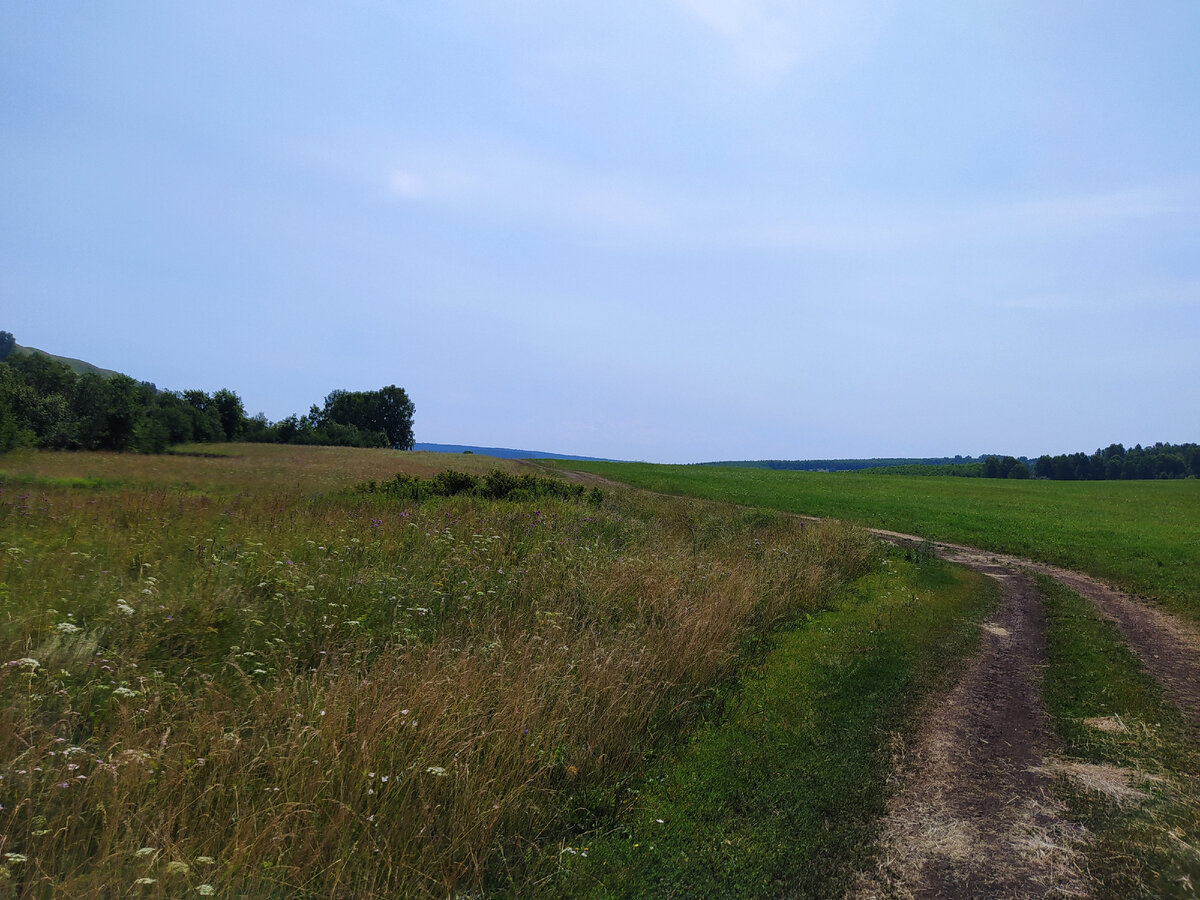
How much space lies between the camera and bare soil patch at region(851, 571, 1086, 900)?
12.2 feet

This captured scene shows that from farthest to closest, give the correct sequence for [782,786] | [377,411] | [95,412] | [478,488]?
[377,411] < [95,412] < [478,488] < [782,786]

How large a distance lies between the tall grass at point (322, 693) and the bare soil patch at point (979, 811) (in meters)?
2.05

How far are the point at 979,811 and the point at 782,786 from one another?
4.73 ft

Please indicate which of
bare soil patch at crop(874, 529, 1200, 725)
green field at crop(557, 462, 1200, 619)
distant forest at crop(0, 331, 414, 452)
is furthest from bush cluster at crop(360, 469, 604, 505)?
distant forest at crop(0, 331, 414, 452)

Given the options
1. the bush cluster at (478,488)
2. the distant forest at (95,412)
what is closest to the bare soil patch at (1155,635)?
the bush cluster at (478,488)

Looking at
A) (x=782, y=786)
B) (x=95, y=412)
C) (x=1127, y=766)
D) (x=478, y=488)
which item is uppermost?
(x=95, y=412)

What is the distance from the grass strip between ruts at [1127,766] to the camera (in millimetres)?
3729

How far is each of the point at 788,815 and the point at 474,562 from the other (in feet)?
18.9

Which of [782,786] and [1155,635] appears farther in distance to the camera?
[1155,635]

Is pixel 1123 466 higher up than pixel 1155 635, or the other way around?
pixel 1123 466

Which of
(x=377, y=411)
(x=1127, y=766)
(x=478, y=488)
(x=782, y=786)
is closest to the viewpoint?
(x=782, y=786)

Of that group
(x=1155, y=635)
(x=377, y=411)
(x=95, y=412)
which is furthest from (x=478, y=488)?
(x=377, y=411)

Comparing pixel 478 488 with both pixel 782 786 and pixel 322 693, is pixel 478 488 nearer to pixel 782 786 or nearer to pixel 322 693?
pixel 322 693

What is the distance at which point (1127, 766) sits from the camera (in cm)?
516
